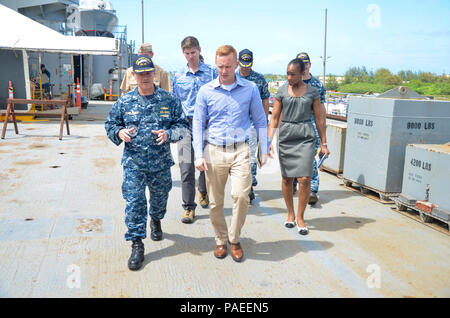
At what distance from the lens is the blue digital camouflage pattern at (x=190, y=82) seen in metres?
4.79

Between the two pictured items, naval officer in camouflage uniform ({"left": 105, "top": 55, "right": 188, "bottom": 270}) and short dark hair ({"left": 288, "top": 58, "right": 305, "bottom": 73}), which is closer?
naval officer in camouflage uniform ({"left": 105, "top": 55, "right": 188, "bottom": 270})

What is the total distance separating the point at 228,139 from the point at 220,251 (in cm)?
104

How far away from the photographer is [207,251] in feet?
12.6

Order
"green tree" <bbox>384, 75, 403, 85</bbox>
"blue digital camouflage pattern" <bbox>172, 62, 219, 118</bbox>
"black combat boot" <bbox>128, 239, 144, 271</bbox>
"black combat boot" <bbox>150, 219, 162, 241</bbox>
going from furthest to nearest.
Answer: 1. "green tree" <bbox>384, 75, 403, 85</bbox>
2. "blue digital camouflage pattern" <bbox>172, 62, 219, 118</bbox>
3. "black combat boot" <bbox>150, 219, 162, 241</bbox>
4. "black combat boot" <bbox>128, 239, 144, 271</bbox>

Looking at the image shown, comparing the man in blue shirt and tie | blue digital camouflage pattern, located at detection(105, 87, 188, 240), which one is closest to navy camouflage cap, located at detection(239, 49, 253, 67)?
the man in blue shirt and tie

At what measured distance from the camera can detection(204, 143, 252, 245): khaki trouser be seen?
3.58 meters

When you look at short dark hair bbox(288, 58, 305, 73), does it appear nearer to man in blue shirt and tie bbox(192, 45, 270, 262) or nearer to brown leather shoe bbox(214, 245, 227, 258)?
man in blue shirt and tie bbox(192, 45, 270, 262)

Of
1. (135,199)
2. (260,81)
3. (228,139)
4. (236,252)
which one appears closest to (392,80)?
(260,81)

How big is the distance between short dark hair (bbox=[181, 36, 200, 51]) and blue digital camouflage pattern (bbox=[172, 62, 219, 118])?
0.86ft

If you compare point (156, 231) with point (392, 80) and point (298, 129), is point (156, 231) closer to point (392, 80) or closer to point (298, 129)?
point (298, 129)

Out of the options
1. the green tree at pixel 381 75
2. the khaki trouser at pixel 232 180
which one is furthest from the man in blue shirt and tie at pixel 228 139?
the green tree at pixel 381 75

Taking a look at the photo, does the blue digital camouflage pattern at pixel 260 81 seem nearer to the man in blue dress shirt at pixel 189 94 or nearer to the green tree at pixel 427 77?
the man in blue dress shirt at pixel 189 94

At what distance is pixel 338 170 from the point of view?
277 inches
